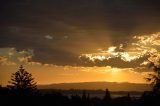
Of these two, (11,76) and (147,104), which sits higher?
(11,76)

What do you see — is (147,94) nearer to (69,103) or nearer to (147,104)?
(147,104)

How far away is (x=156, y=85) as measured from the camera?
4412 cm

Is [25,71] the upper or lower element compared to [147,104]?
upper

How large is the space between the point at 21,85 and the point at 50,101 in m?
31.1

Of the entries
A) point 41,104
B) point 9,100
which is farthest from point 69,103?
point 9,100

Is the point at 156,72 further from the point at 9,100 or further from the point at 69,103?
the point at 69,103

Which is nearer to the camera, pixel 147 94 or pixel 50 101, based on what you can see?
pixel 147 94

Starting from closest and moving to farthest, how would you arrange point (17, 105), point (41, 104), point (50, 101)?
1. point (17, 105)
2. point (41, 104)
3. point (50, 101)

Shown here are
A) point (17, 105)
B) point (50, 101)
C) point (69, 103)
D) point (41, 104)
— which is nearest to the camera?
point (17, 105)

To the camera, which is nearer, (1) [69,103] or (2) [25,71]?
(2) [25,71]

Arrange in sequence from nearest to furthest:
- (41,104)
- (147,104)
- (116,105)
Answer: (147,104) → (41,104) → (116,105)

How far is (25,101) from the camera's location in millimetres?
69750

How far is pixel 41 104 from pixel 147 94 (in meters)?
51.3

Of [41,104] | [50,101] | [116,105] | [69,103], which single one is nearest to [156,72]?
[41,104]
